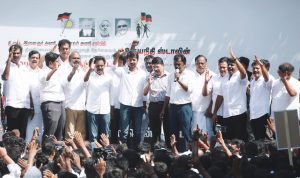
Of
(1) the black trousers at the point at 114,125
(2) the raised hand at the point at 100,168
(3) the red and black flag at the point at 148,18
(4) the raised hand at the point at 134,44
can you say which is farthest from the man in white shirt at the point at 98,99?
(2) the raised hand at the point at 100,168

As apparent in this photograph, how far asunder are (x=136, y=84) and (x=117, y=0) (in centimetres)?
233

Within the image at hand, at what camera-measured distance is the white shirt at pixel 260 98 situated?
323 inches

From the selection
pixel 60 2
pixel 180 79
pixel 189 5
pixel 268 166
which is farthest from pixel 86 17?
pixel 268 166

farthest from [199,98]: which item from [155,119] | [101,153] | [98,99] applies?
[101,153]

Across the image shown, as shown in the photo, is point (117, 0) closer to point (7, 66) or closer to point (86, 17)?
point (86, 17)

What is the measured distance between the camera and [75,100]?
28.7ft

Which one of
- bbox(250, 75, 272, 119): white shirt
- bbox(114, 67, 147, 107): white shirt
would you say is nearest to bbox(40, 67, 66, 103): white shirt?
bbox(114, 67, 147, 107): white shirt

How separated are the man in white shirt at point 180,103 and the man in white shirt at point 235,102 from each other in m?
0.52

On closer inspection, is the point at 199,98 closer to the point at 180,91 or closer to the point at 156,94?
the point at 180,91

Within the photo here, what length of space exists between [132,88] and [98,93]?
500 mm

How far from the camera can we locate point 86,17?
34.2 ft

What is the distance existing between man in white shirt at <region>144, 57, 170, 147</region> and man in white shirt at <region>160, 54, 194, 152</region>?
0.12 meters

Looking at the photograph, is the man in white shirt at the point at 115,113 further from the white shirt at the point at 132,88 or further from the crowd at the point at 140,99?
the white shirt at the point at 132,88

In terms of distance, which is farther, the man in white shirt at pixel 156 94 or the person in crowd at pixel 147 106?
the person in crowd at pixel 147 106
